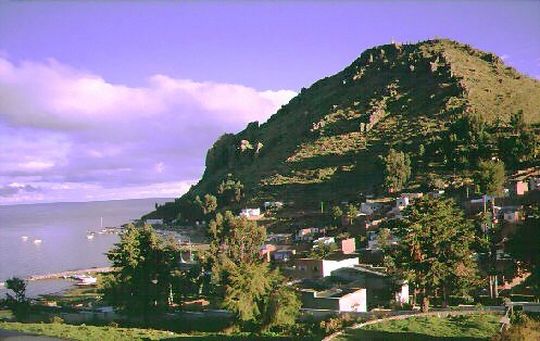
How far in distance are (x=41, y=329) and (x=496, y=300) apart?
93.6ft

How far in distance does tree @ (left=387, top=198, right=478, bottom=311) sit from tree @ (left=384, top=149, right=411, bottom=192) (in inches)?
1809

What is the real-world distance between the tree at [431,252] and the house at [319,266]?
28.3 feet

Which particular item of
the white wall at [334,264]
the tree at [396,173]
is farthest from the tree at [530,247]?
the tree at [396,173]

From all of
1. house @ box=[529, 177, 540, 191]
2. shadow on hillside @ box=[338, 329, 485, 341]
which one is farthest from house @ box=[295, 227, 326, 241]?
shadow on hillside @ box=[338, 329, 485, 341]

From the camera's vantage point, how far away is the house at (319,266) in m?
42.3

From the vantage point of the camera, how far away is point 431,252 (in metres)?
33.4

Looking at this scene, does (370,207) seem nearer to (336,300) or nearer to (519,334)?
(336,300)

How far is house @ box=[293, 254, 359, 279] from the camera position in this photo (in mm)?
42281

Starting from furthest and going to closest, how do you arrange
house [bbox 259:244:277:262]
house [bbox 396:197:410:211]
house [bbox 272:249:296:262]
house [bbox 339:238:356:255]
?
house [bbox 396:197:410:211] → house [bbox 272:249:296:262] → house [bbox 259:244:277:262] → house [bbox 339:238:356:255]

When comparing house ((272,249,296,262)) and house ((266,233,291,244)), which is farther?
house ((266,233,291,244))

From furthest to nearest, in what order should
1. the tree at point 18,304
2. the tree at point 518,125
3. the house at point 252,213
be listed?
the house at point 252,213, the tree at point 518,125, the tree at point 18,304

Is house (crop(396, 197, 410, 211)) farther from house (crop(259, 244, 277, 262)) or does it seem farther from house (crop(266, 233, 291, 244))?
house (crop(259, 244, 277, 262))

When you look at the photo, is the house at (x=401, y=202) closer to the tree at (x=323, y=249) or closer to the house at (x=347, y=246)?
the tree at (x=323, y=249)

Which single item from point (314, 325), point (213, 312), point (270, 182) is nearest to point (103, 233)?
point (270, 182)
